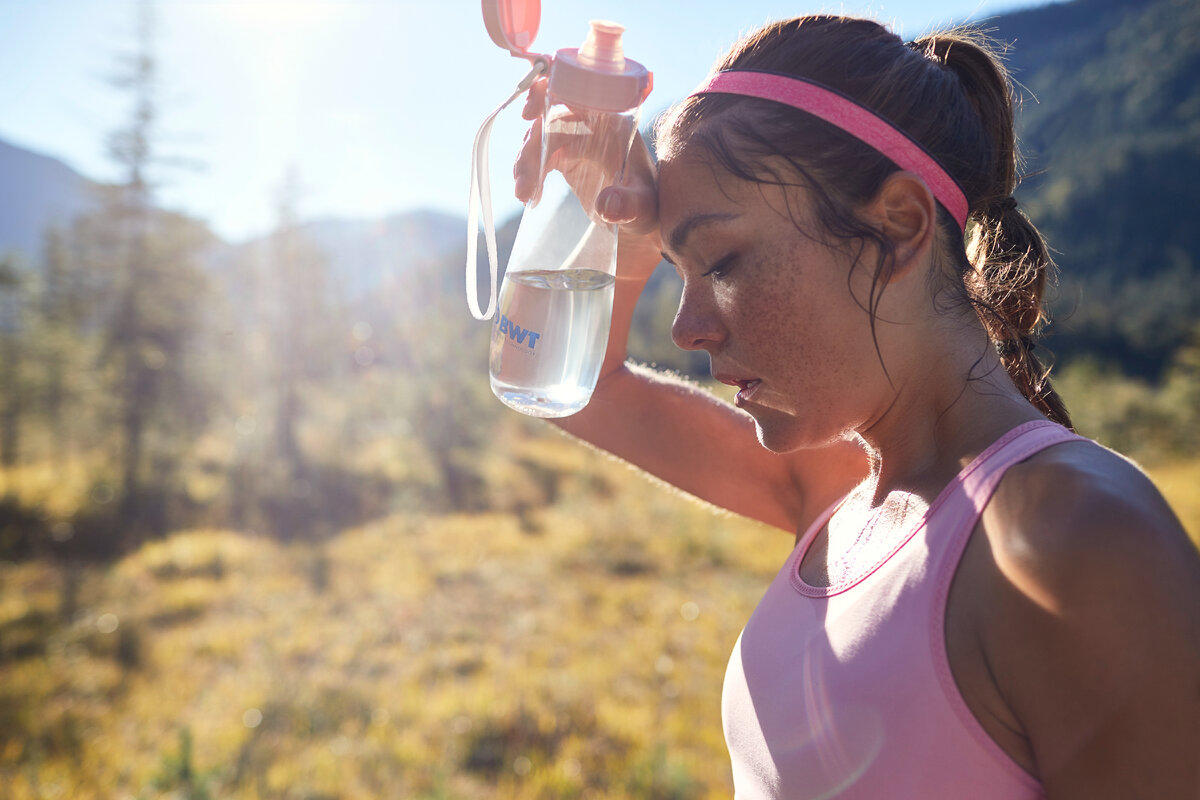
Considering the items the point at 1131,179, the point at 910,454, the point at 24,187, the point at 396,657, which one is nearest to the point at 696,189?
the point at 910,454

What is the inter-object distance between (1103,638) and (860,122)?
852 millimetres

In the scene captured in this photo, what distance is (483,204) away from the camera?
1573 mm

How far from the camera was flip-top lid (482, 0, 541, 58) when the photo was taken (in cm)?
142

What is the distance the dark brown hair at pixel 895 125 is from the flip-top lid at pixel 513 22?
1.01ft

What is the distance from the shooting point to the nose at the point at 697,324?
135 cm

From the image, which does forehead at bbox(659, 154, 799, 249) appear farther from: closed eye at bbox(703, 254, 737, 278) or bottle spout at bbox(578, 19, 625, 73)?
bottle spout at bbox(578, 19, 625, 73)

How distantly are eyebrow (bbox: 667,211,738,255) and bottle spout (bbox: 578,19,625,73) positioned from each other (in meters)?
0.30

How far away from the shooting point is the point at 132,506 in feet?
64.0

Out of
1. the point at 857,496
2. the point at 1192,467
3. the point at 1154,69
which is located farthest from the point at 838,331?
the point at 1154,69

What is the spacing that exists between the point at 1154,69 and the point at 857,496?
280 feet

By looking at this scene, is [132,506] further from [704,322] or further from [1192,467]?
[1192,467]

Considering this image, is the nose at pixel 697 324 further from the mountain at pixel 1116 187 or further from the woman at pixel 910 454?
the mountain at pixel 1116 187

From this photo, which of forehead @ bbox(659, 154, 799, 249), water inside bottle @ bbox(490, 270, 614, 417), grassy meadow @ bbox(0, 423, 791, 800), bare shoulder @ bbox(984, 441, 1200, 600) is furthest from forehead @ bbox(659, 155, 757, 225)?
grassy meadow @ bbox(0, 423, 791, 800)

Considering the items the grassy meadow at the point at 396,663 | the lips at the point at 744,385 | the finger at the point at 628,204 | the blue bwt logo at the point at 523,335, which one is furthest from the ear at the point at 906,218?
the grassy meadow at the point at 396,663
